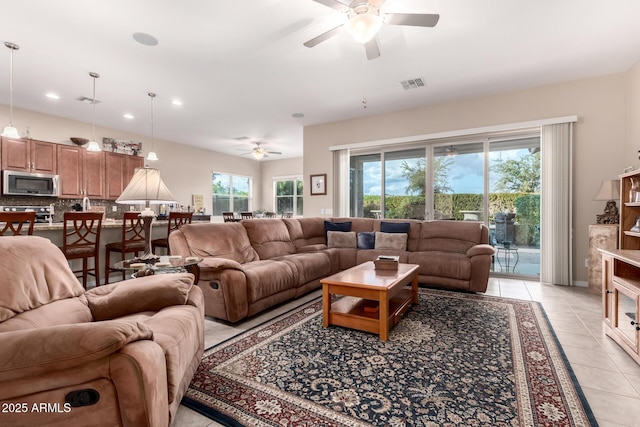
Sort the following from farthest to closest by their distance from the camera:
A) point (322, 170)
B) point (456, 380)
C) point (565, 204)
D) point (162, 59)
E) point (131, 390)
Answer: point (322, 170) → point (565, 204) → point (162, 59) → point (456, 380) → point (131, 390)

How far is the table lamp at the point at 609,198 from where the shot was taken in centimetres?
356

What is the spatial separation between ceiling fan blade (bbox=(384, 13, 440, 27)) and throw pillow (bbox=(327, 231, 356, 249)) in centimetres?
313

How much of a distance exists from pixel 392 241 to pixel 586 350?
2.55 metres

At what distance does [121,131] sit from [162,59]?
3.88 meters

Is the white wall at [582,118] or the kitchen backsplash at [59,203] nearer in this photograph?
the white wall at [582,118]

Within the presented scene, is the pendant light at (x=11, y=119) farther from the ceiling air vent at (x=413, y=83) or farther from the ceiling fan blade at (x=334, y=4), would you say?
the ceiling air vent at (x=413, y=83)

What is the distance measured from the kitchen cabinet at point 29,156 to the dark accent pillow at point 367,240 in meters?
5.54

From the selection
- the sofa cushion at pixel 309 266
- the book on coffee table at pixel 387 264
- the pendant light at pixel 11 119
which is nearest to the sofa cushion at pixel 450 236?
the sofa cushion at pixel 309 266

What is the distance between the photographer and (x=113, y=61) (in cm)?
349

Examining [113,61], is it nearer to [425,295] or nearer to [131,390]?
[131,390]

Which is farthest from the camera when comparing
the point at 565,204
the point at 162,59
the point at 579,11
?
the point at 565,204

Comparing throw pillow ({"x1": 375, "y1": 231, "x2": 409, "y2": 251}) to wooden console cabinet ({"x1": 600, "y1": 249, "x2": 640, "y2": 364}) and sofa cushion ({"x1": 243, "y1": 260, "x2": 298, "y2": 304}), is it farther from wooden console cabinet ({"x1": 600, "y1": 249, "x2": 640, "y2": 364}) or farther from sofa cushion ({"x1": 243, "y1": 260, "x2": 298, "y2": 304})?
wooden console cabinet ({"x1": 600, "y1": 249, "x2": 640, "y2": 364})

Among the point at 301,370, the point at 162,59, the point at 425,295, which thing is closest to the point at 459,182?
the point at 425,295

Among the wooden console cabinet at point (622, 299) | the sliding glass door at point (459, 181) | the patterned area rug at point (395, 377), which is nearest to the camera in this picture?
the patterned area rug at point (395, 377)
